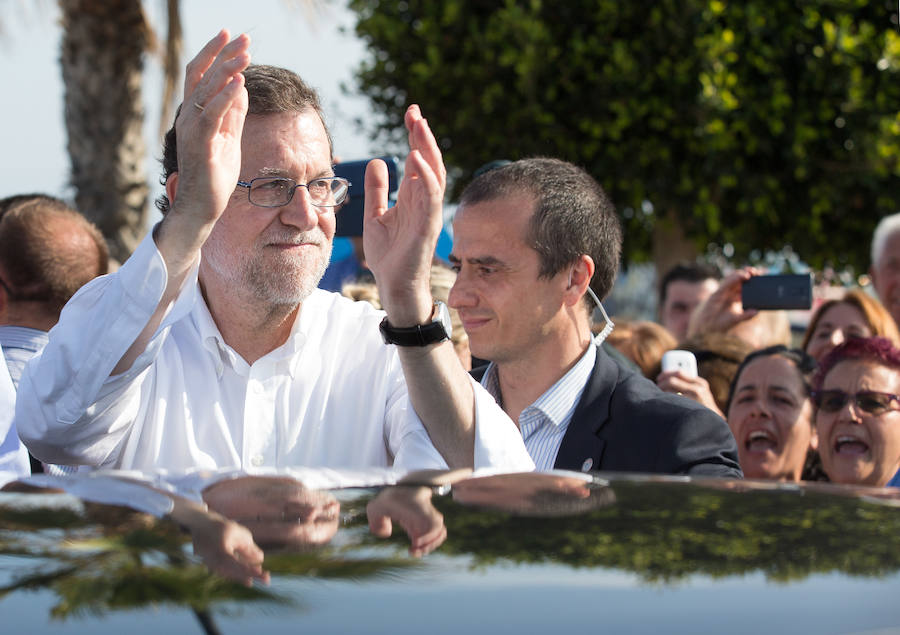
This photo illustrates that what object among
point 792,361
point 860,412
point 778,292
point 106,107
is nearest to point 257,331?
point 860,412

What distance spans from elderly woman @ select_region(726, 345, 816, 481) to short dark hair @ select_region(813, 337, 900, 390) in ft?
0.60

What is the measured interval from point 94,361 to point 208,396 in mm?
325

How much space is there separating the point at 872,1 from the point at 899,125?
1.29 metres

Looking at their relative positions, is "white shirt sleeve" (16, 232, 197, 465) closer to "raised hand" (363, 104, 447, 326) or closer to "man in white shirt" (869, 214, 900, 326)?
"raised hand" (363, 104, 447, 326)

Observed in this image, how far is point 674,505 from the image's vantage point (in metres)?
1.35

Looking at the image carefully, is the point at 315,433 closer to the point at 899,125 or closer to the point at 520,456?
the point at 520,456

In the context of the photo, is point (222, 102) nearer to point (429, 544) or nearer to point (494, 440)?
point (494, 440)

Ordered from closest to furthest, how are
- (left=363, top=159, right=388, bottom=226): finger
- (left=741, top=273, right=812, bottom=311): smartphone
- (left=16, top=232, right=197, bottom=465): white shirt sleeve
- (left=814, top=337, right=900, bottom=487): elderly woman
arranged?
(left=16, top=232, right=197, bottom=465): white shirt sleeve < (left=363, top=159, right=388, bottom=226): finger < (left=814, top=337, right=900, bottom=487): elderly woman < (left=741, top=273, right=812, bottom=311): smartphone

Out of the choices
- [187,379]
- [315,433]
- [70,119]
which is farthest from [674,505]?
[70,119]

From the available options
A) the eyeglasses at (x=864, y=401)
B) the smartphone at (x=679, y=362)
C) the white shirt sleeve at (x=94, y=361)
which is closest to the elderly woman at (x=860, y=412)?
the eyeglasses at (x=864, y=401)

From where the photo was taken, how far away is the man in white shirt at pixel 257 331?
6.91ft

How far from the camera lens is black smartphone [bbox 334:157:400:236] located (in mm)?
3455

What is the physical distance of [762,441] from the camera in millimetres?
4344

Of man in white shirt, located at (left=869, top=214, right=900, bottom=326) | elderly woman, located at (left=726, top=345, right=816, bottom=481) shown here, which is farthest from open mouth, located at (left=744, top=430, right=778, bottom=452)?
man in white shirt, located at (left=869, top=214, right=900, bottom=326)
